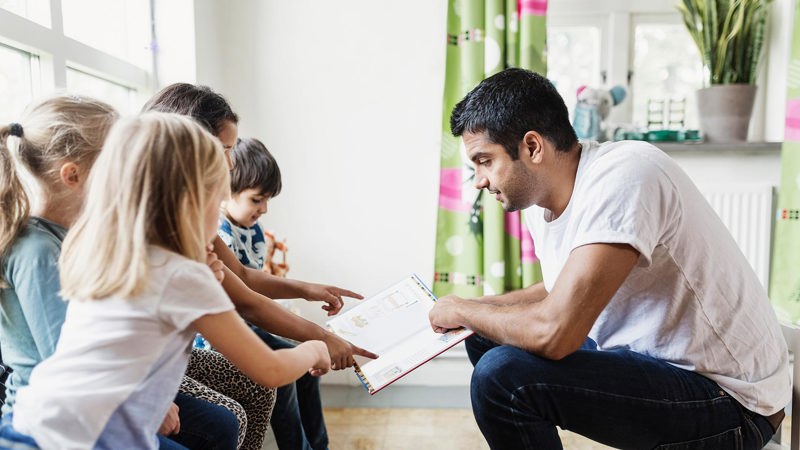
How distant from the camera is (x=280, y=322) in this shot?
51.1 inches

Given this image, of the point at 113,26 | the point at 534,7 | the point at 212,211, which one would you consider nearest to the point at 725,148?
the point at 534,7

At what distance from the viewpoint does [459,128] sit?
4.47 ft

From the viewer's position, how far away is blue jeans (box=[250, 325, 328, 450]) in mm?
1532

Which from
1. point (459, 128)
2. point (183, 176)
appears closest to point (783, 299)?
point (459, 128)

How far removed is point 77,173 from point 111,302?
0.33m

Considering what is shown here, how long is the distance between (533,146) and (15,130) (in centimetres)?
93

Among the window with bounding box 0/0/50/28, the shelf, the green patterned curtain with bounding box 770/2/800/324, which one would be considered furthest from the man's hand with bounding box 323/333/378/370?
the green patterned curtain with bounding box 770/2/800/324

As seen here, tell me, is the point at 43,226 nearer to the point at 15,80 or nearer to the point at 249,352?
the point at 249,352

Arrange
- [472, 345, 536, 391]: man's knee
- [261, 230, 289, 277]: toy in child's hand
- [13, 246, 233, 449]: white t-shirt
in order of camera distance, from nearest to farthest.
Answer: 1. [13, 246, 233, 449]: white t-shirt
2. [472, 345, 536, 391]: man's knee
3. [261, 230, 289, 277]: toy in child's hand

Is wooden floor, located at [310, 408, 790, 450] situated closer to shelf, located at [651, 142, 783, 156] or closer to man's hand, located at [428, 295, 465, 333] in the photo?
man's hand, located at [428, 295, 465, 333]

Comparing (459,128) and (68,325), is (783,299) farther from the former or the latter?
(68,325)

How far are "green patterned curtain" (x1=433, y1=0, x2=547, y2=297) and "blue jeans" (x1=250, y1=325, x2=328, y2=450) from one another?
742 millimetres

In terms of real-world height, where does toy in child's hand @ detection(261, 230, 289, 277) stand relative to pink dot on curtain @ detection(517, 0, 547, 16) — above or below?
below

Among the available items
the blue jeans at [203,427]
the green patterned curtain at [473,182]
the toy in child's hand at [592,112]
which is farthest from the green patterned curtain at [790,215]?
the blue jeans at [203,427]
